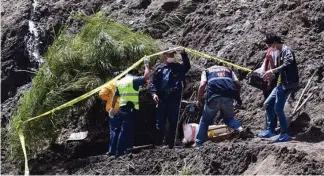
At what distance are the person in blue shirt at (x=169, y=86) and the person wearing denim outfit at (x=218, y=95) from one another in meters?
0.56

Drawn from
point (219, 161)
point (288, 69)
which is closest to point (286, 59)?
point (288, 69)

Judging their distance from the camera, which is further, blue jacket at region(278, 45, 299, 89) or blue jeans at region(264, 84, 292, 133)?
blue jeans at region(264, 84, 292, 133)

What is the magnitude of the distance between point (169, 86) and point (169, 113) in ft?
1.53

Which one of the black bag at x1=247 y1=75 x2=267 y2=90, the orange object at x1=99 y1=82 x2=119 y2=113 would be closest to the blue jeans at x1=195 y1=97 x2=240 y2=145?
the black bag at x1=247 y1=75 x2=267 y2=90

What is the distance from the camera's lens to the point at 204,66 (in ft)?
43.0

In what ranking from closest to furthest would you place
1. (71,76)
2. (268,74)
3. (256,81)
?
(268,74), (256,81), (71,76)

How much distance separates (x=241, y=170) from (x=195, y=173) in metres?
0.72

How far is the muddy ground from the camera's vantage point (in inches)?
382

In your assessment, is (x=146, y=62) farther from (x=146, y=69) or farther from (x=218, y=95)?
(x=218, y=95)

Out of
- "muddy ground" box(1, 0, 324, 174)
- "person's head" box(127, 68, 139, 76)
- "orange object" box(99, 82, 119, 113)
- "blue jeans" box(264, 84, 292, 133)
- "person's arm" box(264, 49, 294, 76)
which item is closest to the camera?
"muddy ground" box(1, 0, 324, 174)

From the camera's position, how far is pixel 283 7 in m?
13.4

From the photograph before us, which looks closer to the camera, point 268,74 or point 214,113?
point 268,74

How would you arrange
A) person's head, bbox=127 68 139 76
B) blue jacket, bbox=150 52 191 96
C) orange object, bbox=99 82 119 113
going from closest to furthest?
blue jacket, bbox=150 52 191 96 < orange object, bbox=99 82 119 113 < person's head, bbox=127 68 139 76

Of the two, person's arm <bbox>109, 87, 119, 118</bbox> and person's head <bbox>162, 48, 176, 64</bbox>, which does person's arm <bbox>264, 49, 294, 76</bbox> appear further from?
person's arm <bbox>109, 87, 119, 118</bbox>
